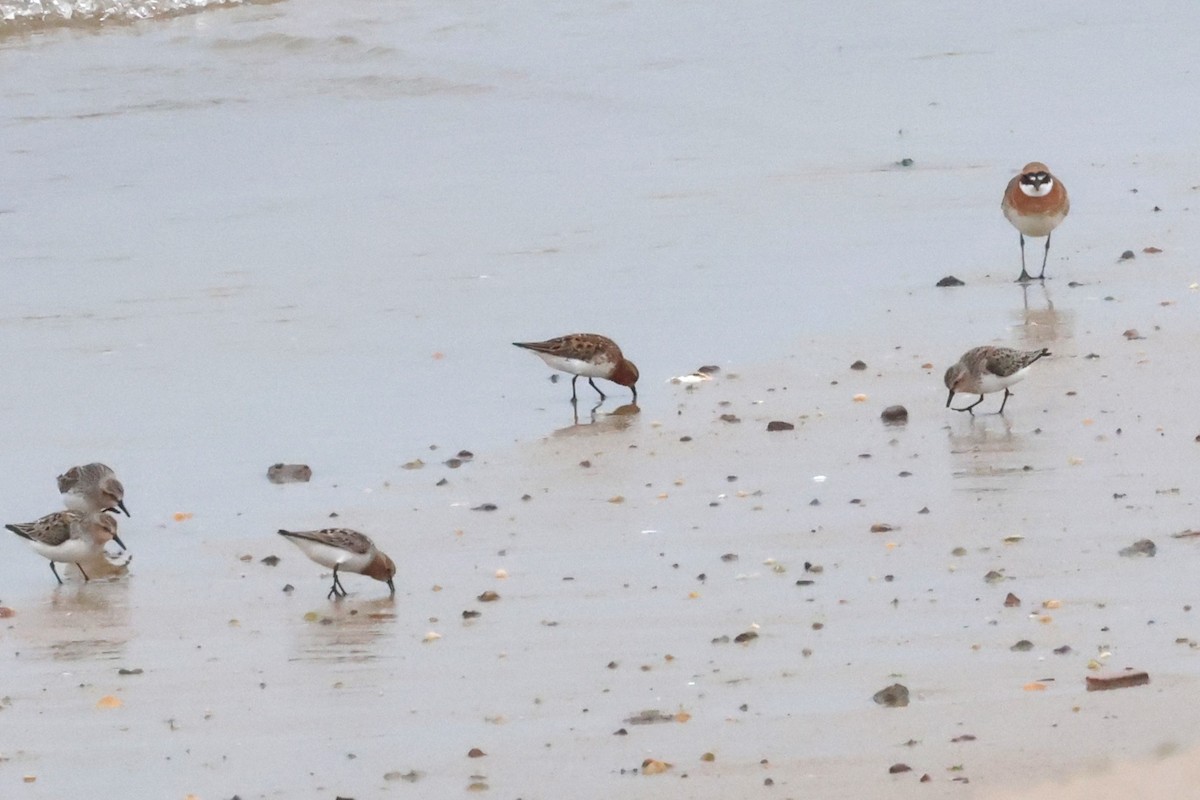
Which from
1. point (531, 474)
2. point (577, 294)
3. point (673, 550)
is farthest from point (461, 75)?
point (673, 550)

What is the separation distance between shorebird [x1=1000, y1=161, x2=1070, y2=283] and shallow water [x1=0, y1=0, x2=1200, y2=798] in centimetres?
34

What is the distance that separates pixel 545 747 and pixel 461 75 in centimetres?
1749

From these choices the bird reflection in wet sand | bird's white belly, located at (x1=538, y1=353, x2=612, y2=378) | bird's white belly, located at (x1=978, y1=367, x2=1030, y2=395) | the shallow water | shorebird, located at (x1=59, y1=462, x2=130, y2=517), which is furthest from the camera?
bird's white belly, located at (x1=538, y1=353, x2=612, y2=378)

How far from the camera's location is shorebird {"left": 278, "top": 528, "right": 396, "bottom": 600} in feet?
25.6

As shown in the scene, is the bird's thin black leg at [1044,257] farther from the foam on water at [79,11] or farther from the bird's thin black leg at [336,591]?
the foam on water at [79,11]

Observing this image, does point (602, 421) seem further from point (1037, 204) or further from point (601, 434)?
point (1037, 204)

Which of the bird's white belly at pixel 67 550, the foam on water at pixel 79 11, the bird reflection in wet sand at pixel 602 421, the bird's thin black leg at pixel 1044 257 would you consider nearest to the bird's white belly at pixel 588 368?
the bird reflection in wet sand at pixel 602 421

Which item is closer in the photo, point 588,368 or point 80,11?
point 588,368

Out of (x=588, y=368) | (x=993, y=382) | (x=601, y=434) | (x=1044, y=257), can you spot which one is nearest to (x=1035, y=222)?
(x=1044, y=257)

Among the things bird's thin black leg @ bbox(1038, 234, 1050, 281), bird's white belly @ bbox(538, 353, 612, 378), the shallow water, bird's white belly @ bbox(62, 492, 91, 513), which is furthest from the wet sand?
bird's thin black leg @ bbox(1038, 234, 1050, 281)

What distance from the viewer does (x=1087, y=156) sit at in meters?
16.4

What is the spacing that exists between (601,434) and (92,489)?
255cm

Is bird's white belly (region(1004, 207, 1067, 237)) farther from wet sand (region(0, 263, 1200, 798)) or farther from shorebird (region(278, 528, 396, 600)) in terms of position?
shorebird (region(278, 528, 396, 600))

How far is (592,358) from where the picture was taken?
1073 cm
